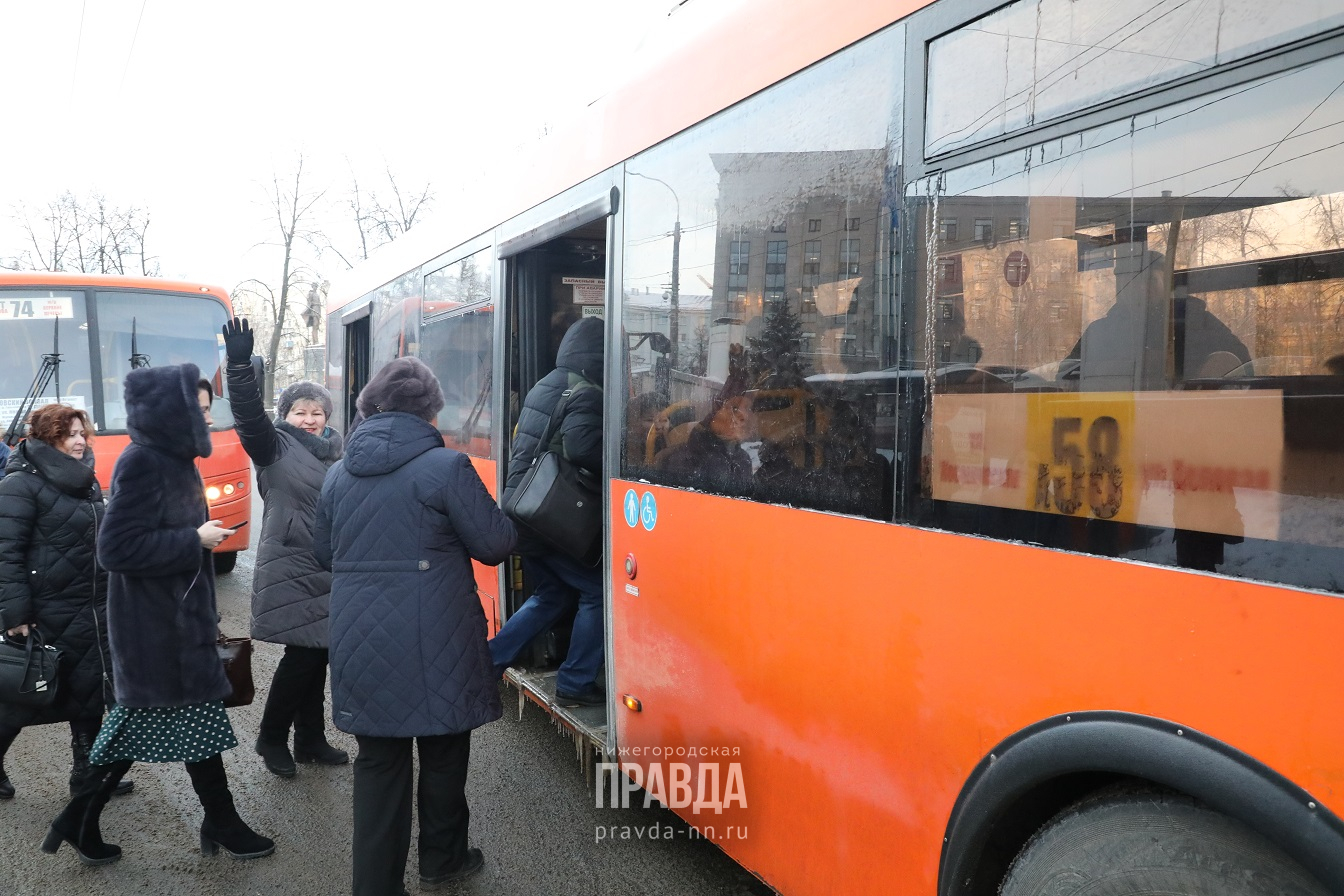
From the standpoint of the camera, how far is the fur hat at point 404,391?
3.34 m

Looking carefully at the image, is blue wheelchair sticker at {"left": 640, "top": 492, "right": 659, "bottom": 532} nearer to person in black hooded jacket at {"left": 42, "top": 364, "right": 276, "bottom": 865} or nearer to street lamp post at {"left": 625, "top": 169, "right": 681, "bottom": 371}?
street lamp post at {"left": 625, "top": 169, "right": 681, "bottom": 371}

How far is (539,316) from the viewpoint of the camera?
17.2 feet

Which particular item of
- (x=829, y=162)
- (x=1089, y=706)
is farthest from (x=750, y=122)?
(x=1089, y=706)

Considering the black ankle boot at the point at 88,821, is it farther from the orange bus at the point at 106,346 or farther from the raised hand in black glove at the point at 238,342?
the orange bus at the point at 106,346

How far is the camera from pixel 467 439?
5.77m

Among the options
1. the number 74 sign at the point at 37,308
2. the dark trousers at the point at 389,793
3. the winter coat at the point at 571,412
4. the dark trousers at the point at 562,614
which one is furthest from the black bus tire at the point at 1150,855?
the number 74 sign at the point at 37,308

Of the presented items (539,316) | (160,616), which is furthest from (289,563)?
(539,316)

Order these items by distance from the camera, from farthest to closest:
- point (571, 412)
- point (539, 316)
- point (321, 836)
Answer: point (539, 316) → point (571, 412) → point (321, 836)

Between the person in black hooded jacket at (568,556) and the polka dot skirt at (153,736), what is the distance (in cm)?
124

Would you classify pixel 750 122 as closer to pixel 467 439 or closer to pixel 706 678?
pixel 706 678

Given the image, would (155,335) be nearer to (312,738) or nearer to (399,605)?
(312,738)

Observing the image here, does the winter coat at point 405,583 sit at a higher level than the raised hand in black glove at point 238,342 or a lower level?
lower

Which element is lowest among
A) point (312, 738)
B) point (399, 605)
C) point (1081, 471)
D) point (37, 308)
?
point (312, 738)

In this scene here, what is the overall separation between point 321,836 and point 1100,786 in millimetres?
3270
